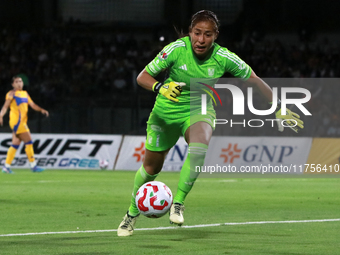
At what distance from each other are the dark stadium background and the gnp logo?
7147 millimetres

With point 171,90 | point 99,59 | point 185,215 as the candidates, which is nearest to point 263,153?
point 185,215

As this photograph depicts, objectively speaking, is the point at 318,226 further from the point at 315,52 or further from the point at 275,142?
the point at 315,52

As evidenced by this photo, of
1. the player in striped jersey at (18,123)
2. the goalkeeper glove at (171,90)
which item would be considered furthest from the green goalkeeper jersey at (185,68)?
the player in striped jersey at (18,123)

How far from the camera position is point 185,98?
6859 millimetres

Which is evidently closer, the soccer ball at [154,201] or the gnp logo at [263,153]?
the soccer ball at [154,201]

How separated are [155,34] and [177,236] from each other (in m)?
22.1

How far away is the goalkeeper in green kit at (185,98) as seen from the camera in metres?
6.64

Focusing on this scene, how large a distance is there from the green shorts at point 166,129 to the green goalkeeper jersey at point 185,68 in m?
0.06

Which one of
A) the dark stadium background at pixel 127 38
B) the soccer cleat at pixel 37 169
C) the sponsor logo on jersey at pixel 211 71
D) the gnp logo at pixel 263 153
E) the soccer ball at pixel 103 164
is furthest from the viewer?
the dark stadium background at pixel 127 38

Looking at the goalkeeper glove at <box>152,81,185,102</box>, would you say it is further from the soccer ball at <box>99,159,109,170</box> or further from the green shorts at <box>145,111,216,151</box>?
the soccer ball at <box>99,159,109,170</box>

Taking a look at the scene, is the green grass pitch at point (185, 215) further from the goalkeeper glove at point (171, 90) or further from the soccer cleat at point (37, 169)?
the soccer cleat at point (37, 169)

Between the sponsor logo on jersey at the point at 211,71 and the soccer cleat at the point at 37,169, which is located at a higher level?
the sponsor logo on jersey at the point at 211,71

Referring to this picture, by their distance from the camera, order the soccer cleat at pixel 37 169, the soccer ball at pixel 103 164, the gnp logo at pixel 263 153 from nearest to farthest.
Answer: the soccer cleat at pixel 37 169, the gnp logo at pixel 263 153, the soccer ball at pixel 103 164

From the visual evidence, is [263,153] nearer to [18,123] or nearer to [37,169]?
[37,169]
